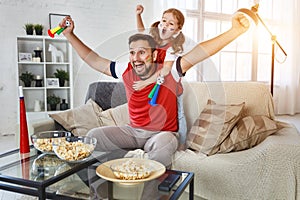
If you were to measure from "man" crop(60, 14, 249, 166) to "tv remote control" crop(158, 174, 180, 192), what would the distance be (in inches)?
4.4

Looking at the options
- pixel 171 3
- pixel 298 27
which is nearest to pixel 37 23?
pixel 171 3

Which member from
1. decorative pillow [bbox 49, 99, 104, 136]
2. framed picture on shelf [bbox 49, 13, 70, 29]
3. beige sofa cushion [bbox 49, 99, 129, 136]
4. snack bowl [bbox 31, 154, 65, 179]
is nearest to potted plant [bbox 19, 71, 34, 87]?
framed picture on shelf [bbox 49, 13, 70, 29]

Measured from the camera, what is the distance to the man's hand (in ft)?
2.90

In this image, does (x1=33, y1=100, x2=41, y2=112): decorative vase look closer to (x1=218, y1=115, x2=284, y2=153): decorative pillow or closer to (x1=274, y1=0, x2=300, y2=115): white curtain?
(x1=218, y1=115, x2=284, y2=153): decorative pillow

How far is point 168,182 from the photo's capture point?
1027 millimetres

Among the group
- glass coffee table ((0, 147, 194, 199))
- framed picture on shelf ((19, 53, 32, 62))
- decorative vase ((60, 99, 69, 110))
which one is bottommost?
glass coffee table ((0, 147, 194, 199))

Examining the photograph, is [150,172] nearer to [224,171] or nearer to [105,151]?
[105,151]

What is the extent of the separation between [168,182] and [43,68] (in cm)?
253

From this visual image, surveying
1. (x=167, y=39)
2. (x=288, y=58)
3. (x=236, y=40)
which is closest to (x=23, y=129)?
(x=167, y=39)

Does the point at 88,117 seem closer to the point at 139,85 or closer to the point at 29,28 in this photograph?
the point at 139,85

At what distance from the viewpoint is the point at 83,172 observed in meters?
1.18

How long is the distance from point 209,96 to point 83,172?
2.05 ft

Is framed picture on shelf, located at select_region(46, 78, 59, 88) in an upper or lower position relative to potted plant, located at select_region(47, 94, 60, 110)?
upper

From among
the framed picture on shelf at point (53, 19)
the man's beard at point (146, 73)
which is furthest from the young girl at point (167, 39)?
the framed picture on shelf at point (53, 19)
